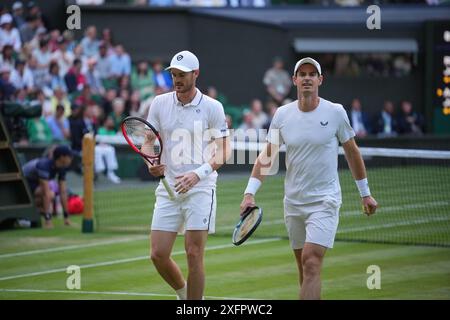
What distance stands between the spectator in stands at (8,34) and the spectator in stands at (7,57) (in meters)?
0.50

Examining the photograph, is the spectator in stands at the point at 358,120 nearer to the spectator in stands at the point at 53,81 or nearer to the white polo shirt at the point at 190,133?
the spectator in stands at the point at 53,81

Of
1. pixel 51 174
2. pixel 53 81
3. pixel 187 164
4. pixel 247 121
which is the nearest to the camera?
pixel 187 164

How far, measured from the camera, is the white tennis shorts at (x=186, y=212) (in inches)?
387

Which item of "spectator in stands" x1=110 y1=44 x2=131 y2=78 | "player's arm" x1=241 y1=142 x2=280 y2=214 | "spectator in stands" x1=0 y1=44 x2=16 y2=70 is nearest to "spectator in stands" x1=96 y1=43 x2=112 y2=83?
"spectator in stands" x1=110 y1=44 x2=131 y2=78

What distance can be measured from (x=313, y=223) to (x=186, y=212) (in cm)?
126

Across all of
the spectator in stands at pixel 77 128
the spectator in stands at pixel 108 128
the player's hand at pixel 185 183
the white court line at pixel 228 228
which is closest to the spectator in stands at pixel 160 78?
the spectator in stands at pixel 108 128

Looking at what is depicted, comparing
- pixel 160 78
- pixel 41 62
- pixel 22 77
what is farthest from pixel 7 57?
pixel 160 78

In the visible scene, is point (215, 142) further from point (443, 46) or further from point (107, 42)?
point (443, 46)

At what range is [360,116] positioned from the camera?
28.2 meters

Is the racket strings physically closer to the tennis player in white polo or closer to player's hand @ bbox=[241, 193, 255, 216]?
the tennis player in white polo

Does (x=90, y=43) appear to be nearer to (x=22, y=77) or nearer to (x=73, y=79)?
(x=73, y=79)

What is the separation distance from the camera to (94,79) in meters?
25.3

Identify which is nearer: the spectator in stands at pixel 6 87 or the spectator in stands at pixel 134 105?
the spectator in stands at pixel 6 87
